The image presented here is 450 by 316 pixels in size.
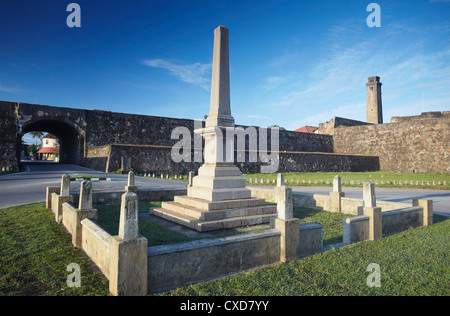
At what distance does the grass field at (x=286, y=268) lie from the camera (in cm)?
328

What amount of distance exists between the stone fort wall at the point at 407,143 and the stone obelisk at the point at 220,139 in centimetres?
2685

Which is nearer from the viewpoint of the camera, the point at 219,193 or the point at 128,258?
the point at 128,258

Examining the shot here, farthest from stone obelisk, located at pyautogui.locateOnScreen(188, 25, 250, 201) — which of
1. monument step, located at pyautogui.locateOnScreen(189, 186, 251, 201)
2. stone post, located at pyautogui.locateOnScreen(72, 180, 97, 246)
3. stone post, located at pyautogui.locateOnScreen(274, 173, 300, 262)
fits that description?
stone post, located at pyautogui.locateOnScreen(72, 180, 97, 246)

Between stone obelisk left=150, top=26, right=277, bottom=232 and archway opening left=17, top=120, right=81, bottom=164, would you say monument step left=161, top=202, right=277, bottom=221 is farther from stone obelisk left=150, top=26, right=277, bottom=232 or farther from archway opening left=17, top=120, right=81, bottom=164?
archway opening left=17, top=120, right=81, bottom=164

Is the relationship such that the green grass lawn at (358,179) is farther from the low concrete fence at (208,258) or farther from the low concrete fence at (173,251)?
the low concrete fence at (208,258)

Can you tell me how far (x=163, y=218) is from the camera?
7305 millimetres

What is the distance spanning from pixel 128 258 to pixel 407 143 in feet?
106

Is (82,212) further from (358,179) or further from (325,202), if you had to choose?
(358,179)

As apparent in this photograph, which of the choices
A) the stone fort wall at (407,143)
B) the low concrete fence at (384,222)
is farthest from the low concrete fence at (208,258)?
the stone fort wall at (407,143)

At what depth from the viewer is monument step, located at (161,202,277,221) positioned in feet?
20.6

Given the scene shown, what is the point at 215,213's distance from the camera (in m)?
6.36

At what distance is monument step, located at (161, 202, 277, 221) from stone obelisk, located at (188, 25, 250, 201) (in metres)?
0.44

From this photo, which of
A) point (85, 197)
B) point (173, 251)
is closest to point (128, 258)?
point (173, 251)
